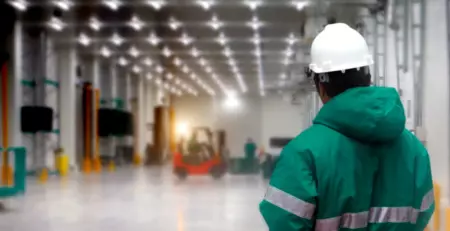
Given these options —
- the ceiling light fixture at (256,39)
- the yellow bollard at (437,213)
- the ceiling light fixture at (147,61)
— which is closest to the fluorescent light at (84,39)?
the ceiling light fixture at (147,61)

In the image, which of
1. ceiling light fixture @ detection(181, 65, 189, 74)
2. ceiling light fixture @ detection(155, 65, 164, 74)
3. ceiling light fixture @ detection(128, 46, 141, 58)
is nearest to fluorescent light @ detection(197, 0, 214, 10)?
ceiling light fixture @ detection(128, 46, 141, 58)

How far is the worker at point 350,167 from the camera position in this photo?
65.1 inches

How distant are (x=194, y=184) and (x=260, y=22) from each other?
17.5 ft

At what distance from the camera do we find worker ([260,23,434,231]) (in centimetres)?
165

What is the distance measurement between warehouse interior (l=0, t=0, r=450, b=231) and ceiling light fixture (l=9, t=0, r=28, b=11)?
6cm

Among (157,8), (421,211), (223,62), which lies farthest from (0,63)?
(421,211)

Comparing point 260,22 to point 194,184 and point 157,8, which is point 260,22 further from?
point 194,184

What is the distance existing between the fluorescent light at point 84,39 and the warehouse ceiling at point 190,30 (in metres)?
0.04

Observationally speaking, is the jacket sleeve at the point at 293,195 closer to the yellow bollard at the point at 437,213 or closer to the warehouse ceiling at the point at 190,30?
the yellow bollard at the point at 437,213

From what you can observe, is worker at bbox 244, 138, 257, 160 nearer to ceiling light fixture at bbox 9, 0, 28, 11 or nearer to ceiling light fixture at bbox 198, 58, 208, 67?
ceiling light fixture at bbox 198, 58, 208, 67

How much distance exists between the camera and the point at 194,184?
17.3m

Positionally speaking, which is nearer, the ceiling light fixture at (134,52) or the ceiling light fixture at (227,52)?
the ceiling light fixture at (227,52)

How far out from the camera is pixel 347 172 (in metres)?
1.68

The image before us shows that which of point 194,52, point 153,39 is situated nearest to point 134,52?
point 194,52
